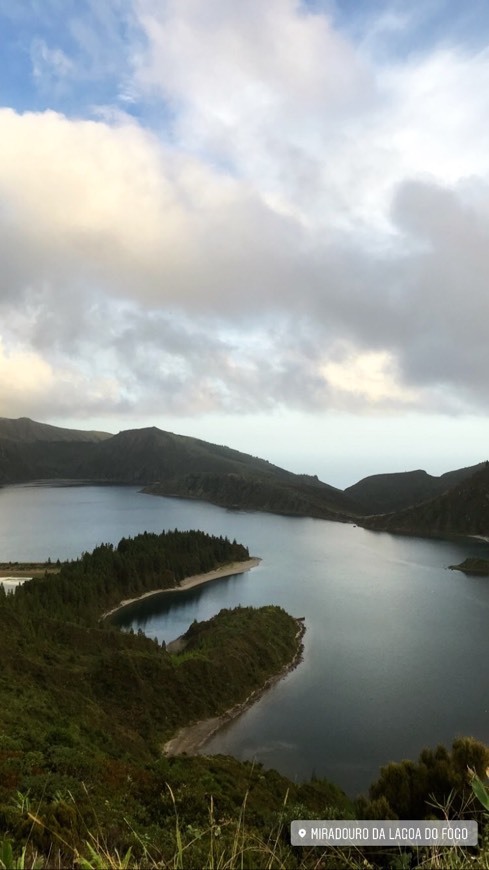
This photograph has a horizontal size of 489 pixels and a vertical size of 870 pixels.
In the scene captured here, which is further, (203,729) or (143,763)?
(203,729)

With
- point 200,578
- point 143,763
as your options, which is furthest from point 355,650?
point 200,578

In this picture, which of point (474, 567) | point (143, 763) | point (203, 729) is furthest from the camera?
point (474, 567)

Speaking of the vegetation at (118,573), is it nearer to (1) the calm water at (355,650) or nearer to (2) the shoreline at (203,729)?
(1) the calm water at (355,650)

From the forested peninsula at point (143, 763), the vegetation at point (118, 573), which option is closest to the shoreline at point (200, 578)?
the vegetation at point (118, 573)

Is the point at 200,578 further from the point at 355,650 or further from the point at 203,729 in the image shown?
the point at 203,729

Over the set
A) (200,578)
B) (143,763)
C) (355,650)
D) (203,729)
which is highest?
(143,763)

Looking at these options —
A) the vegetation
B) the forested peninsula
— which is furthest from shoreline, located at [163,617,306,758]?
the vegetation

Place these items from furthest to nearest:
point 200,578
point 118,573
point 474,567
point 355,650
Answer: point 474,567
point 200,578
point 118,573
point 355,650
